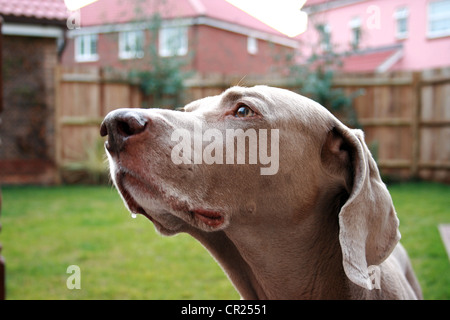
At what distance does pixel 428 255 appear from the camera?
4.18 meters

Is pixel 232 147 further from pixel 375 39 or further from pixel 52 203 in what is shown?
pixel 375 39

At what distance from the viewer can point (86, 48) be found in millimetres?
16891

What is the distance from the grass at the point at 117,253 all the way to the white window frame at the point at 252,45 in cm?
950

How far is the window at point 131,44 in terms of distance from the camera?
10852 millimetres

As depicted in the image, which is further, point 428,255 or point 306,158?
point 428,255

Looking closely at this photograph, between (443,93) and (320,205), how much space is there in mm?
8671

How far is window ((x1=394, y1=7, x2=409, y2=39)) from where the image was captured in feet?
56.1

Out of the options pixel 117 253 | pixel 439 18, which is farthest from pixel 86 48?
pixel 117 253

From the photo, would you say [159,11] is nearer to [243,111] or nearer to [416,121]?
[416,121]

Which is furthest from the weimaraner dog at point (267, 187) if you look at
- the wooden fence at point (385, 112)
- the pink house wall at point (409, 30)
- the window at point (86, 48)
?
the window at point (86, 48)

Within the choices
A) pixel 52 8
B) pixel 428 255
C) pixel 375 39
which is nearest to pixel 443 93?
pixel 428 255

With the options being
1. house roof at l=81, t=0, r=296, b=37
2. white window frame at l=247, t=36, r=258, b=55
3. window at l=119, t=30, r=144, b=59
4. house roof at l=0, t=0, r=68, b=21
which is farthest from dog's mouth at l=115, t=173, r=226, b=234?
white window frame at l=247, t=36, r=258, b=55

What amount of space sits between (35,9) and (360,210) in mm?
9844

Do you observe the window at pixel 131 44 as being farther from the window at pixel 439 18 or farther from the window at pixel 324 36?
the window at pixel 439 18
